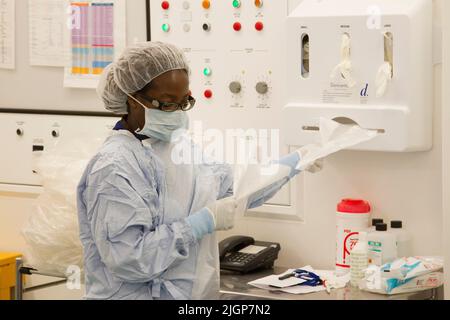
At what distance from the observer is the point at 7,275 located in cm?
332

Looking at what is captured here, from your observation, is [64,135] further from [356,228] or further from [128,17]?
[356,228]

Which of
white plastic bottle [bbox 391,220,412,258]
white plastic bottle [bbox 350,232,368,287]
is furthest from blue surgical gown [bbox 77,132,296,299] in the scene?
white plastic bottle [bbox 391,220,412,258]

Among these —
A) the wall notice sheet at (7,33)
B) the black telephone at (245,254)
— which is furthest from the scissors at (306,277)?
the wall notice sheet at (7,33)

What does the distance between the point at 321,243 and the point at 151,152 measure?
0.81 meters

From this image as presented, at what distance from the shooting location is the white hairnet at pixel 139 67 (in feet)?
7.25

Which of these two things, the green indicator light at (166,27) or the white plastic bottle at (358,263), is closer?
the white plastic bottle at (358,263)

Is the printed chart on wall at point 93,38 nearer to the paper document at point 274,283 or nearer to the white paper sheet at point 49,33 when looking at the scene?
the white paper sheet at point 49,33

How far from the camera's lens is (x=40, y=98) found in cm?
329

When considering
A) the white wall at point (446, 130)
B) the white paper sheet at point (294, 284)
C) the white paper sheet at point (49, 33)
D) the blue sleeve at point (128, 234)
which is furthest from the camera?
the white paper sheet at point (49, 33)

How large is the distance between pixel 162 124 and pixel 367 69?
2.25 feet

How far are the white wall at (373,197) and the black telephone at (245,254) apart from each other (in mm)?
86

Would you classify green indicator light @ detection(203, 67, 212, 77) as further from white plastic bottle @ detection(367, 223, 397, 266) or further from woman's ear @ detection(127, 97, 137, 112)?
white plastic bottle @ detection(367, 223, 397, 266)

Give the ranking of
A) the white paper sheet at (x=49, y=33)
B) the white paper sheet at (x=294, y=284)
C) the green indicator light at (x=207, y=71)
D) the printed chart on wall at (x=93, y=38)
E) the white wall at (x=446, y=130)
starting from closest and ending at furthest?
the white wall at (x=446, y=130), the white paper sheet at (x=294, y=284), the green indicator light at (x=207, y=71), the printed chart on wall at (x=93, y=38), the white paper sheet at (x=49, y=33)
